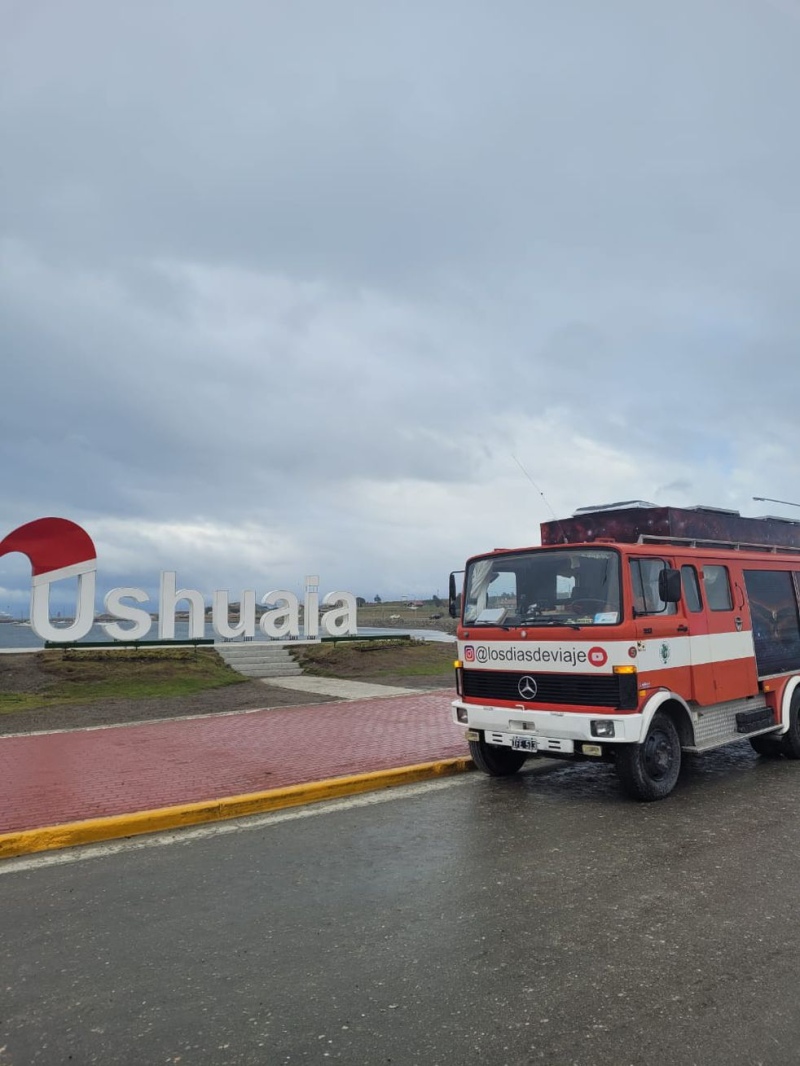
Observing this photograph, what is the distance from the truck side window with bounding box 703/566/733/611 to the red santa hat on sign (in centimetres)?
1562

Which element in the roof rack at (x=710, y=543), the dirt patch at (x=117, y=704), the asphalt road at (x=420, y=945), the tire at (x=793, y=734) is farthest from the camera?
the dirt patch at (x=117, y=704)

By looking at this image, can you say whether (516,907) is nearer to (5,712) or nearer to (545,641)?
(545,641)

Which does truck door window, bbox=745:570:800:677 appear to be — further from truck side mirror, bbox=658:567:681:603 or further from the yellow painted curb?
the yellow painted curb

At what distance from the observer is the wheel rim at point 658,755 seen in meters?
7.08

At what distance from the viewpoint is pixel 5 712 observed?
44.7ft

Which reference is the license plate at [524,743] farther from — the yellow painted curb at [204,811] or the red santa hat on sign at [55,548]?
the red santa hat on sign at [55,548]

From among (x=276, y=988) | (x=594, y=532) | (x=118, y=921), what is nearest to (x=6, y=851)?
(x=118, y=921)

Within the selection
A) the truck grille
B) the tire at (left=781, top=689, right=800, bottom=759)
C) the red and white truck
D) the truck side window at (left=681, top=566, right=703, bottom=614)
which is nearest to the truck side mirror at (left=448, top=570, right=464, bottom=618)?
the red and white truck

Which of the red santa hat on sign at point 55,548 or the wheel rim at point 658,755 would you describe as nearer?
the wheel rim at point 658,755

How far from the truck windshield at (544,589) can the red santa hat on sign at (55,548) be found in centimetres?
1380

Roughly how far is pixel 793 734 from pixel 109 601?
16452mm

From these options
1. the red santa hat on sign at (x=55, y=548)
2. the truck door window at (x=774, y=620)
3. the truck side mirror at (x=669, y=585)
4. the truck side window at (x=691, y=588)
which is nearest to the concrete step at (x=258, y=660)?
the red santa hat on sign at (x=55, y=548)

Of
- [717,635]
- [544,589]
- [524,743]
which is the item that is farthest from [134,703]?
[717,635]

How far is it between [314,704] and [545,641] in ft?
26.6
